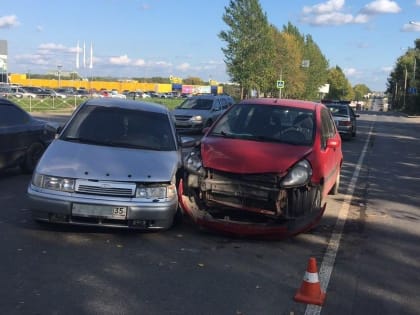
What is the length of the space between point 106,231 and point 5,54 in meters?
76.2

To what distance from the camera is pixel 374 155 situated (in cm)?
1708

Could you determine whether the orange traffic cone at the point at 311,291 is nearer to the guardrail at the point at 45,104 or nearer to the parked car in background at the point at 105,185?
the parked car in background at the point at 105,185

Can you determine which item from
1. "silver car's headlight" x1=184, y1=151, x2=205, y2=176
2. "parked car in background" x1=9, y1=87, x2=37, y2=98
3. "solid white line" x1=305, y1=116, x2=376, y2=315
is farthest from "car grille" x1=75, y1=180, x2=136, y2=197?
"parked car in background" x1=9, y1=87, x2=37, y2=98

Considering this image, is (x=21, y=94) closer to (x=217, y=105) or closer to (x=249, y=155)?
(x=217, y=105)

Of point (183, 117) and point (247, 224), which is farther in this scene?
point (183, 117)

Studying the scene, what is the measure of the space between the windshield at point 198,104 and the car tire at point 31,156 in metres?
13.2

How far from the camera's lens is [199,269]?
5312 millimetres

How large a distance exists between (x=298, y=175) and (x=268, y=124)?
1.49 m

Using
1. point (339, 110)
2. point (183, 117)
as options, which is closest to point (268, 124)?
point (183, 117)

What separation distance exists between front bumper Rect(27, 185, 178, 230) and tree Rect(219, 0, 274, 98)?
39.5 metres

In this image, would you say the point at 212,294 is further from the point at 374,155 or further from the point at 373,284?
the point at 374,155

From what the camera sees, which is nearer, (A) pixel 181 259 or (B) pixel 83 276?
(B) pixel 83 276

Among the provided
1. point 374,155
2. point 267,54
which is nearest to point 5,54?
point 267,54

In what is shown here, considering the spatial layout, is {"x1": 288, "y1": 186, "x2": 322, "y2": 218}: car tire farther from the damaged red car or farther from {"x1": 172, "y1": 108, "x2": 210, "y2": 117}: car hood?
{"x1": 172, "y1": 108, "x2": 210, "y2": 117}: car hood
